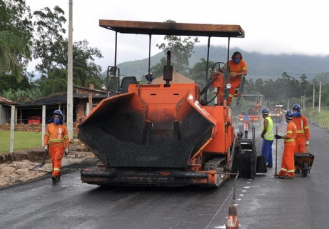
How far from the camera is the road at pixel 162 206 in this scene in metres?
7.74

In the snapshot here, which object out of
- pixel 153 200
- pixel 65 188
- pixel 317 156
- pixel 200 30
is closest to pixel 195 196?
pixel 153 200

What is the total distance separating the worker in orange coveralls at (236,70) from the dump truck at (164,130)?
78 cm

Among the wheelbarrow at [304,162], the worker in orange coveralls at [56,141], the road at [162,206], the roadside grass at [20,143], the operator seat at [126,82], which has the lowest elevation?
the roadside grass at [20,143]

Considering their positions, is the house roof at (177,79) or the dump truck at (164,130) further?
the house roof at (177,79)

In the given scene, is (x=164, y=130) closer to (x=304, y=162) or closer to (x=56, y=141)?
(x=56, y=141)

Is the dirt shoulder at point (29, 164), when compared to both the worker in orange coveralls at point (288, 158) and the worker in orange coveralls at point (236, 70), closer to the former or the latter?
the worker in orange coveralls at point (236, 70)

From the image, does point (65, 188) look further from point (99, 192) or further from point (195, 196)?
point (195, 196)

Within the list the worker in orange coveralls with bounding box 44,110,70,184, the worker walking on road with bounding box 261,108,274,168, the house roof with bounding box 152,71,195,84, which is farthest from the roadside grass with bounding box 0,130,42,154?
the worker walking on road with bounding box 261,108,274,168

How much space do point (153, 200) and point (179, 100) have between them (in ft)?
8.12

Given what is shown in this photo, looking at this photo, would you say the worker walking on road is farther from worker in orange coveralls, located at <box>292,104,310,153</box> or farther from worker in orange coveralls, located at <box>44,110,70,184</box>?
worker in orange coveralls, located at <box>44,110,70,184</box>

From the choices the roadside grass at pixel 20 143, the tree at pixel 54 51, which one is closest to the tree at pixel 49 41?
the tree at pixel 54 51

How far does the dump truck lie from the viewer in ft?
33.9

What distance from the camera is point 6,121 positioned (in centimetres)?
4241

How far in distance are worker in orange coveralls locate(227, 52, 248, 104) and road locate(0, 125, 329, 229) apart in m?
2.34
